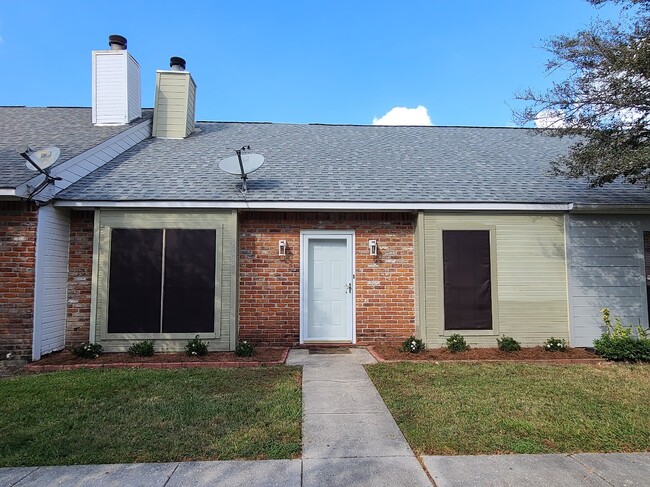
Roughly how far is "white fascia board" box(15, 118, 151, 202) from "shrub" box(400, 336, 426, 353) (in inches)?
262

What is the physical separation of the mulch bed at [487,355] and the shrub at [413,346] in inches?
2.6

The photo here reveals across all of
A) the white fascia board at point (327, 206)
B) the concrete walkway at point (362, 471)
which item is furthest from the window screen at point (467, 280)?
the concrete walkway at point (362, 471)

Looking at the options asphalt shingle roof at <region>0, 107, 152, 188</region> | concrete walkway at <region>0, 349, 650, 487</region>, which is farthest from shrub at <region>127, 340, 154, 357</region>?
concrete walkway at <region>0, 349, 650, 487</region>

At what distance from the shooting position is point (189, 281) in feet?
24.1

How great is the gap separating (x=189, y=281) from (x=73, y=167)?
10.3ft

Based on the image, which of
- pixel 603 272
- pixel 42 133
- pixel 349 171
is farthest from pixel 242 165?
pixel 603 272

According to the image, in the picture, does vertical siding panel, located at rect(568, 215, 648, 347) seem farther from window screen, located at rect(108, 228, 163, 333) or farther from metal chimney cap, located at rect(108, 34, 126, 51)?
metal chimney cap, located at rect(108, 34, 126, 51)

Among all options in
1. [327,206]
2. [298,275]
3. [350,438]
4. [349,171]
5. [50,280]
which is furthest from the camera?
[349,171]

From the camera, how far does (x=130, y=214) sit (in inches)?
294

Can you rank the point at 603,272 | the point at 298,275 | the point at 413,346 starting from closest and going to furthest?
the point at 413,346, the point at 603,272, the point at 298,275

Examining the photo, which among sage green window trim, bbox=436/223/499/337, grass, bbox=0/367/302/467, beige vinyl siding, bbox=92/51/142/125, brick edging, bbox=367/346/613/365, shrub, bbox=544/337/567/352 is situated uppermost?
beige vinyl siding, bbox=92/51/142/125

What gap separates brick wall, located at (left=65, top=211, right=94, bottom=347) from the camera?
7527mm

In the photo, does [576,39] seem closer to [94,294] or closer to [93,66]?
[94,294]

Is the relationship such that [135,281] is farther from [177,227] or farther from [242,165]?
[242,165]
